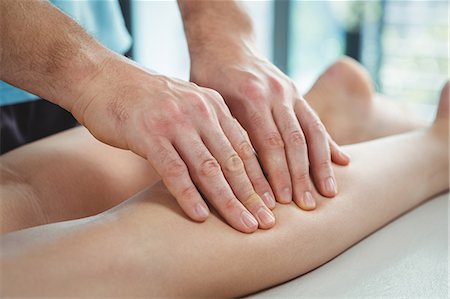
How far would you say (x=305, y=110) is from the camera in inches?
44.4

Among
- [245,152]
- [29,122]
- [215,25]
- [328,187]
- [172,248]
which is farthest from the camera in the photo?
[29,122]

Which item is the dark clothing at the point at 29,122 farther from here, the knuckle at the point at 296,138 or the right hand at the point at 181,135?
the knuckle at the point at 296,138

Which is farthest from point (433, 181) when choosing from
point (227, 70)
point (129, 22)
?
point (129, 22)

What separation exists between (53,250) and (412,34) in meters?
3.42

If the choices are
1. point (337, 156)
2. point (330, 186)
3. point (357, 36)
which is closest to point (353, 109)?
point (337, 156)

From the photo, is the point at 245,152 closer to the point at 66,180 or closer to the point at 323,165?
the point at 323,165

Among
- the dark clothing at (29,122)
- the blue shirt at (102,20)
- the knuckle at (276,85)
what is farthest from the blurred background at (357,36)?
the knuckle at (276,85)

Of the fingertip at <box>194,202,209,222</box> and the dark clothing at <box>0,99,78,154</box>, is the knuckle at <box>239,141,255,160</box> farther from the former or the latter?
the dark clothing at <box>0,99,78,154</box>

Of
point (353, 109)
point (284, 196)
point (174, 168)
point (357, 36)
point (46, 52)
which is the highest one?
point (46, 52)

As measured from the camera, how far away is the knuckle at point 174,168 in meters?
0.91

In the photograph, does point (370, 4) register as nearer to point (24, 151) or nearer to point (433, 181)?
point (433, 181)

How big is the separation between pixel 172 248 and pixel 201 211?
0.08m

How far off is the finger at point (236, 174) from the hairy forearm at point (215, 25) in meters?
0.36

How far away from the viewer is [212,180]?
3.04ft
